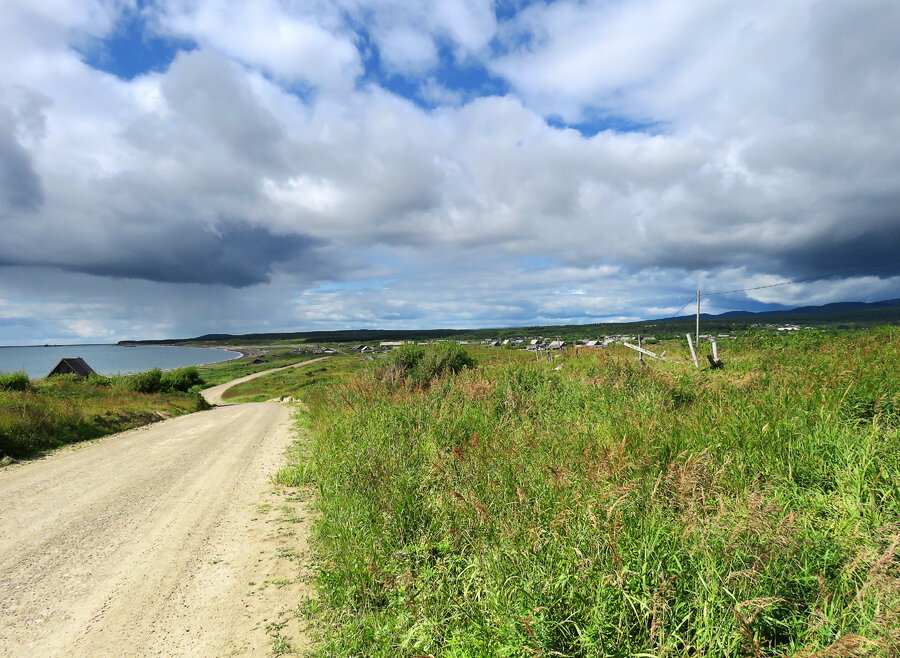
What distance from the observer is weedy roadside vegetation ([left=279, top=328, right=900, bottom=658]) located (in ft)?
9.48

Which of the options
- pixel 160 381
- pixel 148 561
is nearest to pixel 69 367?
pixel 160 381

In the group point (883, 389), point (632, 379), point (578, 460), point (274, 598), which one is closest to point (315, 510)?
point (274, 598)

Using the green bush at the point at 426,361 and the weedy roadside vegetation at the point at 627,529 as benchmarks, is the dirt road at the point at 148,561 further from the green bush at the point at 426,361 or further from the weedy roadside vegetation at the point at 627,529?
the green bush at the point at 426,361

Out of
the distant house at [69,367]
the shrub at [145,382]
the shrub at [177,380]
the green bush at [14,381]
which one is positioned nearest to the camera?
the green bush at [14,381]

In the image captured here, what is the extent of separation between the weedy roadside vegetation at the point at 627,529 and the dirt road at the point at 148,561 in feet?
2.44

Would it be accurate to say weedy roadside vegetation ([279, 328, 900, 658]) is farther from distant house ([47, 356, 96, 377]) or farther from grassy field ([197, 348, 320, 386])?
grassy field ([197, 348, 320, 386])

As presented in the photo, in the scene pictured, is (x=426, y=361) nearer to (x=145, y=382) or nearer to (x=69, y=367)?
(x=145, y=382)

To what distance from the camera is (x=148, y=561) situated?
5.57 meters

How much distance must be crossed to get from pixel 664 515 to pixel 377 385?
1021 cm

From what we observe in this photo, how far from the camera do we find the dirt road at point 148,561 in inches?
165

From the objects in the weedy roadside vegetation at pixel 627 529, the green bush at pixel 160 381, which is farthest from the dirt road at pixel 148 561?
the green bush at pixel 160 381

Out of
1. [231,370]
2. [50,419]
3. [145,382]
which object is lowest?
[231,370]

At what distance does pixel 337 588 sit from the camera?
14.8 feet

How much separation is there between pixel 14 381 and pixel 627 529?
3769 centimetres
